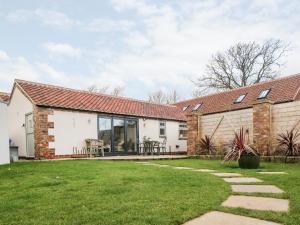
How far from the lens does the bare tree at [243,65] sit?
26.5 m

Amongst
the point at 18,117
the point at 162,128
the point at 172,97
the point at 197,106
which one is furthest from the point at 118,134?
the point at 172,97

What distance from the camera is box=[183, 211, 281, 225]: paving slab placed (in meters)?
2.68

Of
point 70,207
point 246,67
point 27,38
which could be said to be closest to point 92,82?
point 246,67

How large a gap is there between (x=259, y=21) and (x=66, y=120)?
9.97 meters

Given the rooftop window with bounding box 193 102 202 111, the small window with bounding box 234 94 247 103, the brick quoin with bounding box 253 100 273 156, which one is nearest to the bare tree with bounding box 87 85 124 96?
the rooftop window with bounding box 193 102 202 111

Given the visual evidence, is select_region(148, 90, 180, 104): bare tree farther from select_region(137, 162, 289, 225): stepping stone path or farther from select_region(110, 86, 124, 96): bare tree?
select_region(137, 162, 289, 225): stepping stone path

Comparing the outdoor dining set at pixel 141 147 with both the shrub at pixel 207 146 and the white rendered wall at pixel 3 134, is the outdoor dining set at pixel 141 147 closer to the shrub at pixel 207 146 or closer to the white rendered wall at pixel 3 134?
the shrub at pixel 207 146

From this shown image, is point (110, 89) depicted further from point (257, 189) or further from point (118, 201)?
point (118, 201)

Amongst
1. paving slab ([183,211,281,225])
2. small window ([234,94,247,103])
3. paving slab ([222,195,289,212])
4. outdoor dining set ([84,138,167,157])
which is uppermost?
small window ([234,94,247,103])

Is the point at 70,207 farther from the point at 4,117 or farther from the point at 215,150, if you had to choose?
the point at 215,150

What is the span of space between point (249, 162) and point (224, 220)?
604cm

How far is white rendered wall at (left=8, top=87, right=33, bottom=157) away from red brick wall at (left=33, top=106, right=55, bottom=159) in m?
0.80

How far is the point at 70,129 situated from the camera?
14.1 metres

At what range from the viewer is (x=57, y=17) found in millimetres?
11766
